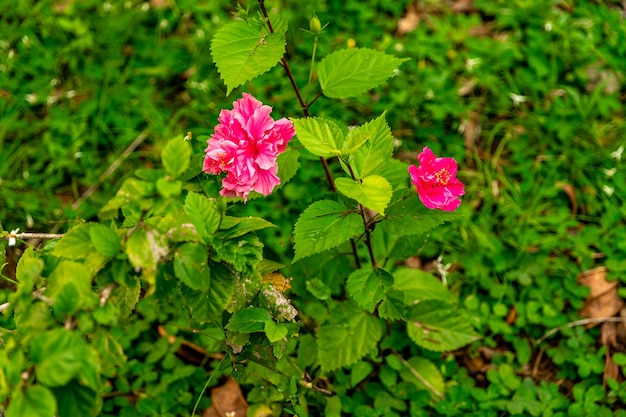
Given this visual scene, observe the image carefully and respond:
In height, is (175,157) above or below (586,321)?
above

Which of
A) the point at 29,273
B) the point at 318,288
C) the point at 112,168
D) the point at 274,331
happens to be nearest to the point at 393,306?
the point at 318,288

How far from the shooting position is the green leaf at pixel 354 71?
70.6 inches

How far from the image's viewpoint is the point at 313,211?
1673 mm

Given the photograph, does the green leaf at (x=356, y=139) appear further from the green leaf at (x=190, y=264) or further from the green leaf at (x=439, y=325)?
the green leaf at (x=439, y=325)

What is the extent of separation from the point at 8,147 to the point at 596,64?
3185 mm

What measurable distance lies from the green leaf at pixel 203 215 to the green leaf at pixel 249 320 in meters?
0.30

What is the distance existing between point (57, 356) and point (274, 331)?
25.5 inches

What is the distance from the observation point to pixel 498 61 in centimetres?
312

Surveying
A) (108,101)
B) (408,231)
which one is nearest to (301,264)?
(408,231)

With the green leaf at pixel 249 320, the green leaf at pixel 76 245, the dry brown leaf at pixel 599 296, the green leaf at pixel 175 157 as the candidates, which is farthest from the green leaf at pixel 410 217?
the dry brown leaf at pixel 599 296

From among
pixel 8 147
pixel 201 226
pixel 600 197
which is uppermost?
pixel 201 226

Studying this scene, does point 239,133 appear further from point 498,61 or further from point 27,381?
point 498,61

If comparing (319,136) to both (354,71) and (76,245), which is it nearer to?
(354,71)

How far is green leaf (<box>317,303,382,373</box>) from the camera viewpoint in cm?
205
